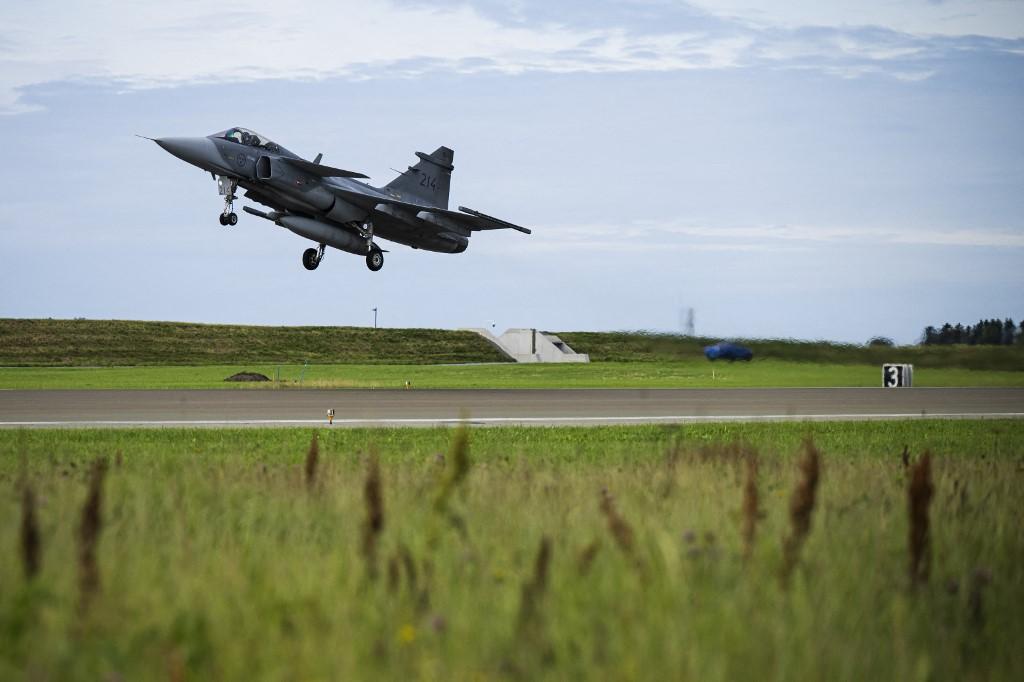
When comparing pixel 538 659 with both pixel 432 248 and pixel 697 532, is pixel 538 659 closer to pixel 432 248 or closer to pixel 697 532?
pixel 697 532

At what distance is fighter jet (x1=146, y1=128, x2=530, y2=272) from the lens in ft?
107

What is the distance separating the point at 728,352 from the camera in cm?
3466

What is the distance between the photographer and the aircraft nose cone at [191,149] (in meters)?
32.3

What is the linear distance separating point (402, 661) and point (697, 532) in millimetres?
2738

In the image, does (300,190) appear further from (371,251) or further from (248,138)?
(371,251)

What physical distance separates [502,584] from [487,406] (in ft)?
67.3

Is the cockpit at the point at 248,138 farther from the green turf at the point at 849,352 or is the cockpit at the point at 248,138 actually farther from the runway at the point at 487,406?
the green turf at the point at 849,352

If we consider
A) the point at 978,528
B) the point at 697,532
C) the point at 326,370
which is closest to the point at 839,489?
the point at 978,528

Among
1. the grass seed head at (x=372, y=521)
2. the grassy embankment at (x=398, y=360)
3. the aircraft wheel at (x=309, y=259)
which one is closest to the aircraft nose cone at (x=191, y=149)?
→ the aircraft wheel at (x=309, y=259)

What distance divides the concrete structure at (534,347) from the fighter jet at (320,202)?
31728 mm

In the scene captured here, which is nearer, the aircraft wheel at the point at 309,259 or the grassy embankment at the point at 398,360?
the grassy embankment at the point at 398,360

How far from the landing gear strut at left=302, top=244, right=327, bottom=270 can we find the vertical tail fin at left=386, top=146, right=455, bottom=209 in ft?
21.6

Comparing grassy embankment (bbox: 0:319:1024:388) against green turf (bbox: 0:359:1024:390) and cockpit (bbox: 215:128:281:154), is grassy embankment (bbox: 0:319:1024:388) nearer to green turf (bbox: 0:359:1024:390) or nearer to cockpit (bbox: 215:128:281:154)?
green turf (bbox: 0:359:1024:390)

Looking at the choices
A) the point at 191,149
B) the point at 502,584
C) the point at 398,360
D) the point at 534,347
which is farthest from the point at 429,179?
the point at 502,584
